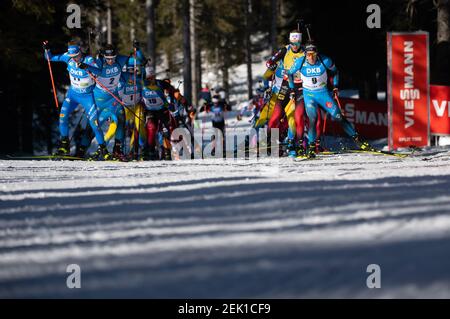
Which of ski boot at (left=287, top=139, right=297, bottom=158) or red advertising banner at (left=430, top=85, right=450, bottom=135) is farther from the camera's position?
red advertising banner at (left=430, top=85, right=450, bottom=135)

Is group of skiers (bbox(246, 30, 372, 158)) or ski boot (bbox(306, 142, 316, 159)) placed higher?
group of skiers (bbox(246, 30, 372, 158))

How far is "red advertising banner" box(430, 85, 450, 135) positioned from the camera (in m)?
16.6

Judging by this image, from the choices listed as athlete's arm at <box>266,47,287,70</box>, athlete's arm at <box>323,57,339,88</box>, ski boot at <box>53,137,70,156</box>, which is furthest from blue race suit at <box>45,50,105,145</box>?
athlete's arm at <box>323,57,339,88</box>

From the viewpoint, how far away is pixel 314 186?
324 inches

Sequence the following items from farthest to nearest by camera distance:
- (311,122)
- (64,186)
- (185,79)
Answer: (185,79)
(311,122)
(64,186)

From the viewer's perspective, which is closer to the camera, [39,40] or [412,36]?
[412,36]

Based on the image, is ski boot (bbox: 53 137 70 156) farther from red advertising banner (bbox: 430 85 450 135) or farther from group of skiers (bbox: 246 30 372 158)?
red advertising banner (bbox: 430 85 450 135)

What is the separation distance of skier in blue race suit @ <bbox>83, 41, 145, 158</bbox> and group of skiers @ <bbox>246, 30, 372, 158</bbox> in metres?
2.96

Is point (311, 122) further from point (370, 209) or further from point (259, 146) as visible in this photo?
point (370, 209)

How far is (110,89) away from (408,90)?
596 centimetres

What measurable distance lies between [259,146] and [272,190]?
931cm

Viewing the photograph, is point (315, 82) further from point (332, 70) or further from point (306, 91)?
point (332, 70)

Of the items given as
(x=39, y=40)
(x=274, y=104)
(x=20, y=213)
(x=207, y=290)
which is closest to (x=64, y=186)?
(x=20, y=213)

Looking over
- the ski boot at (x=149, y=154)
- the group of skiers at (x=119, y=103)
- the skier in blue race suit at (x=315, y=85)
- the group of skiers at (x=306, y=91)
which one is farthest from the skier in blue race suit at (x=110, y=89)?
the skier in blue race suit at (x=315, y=85)
